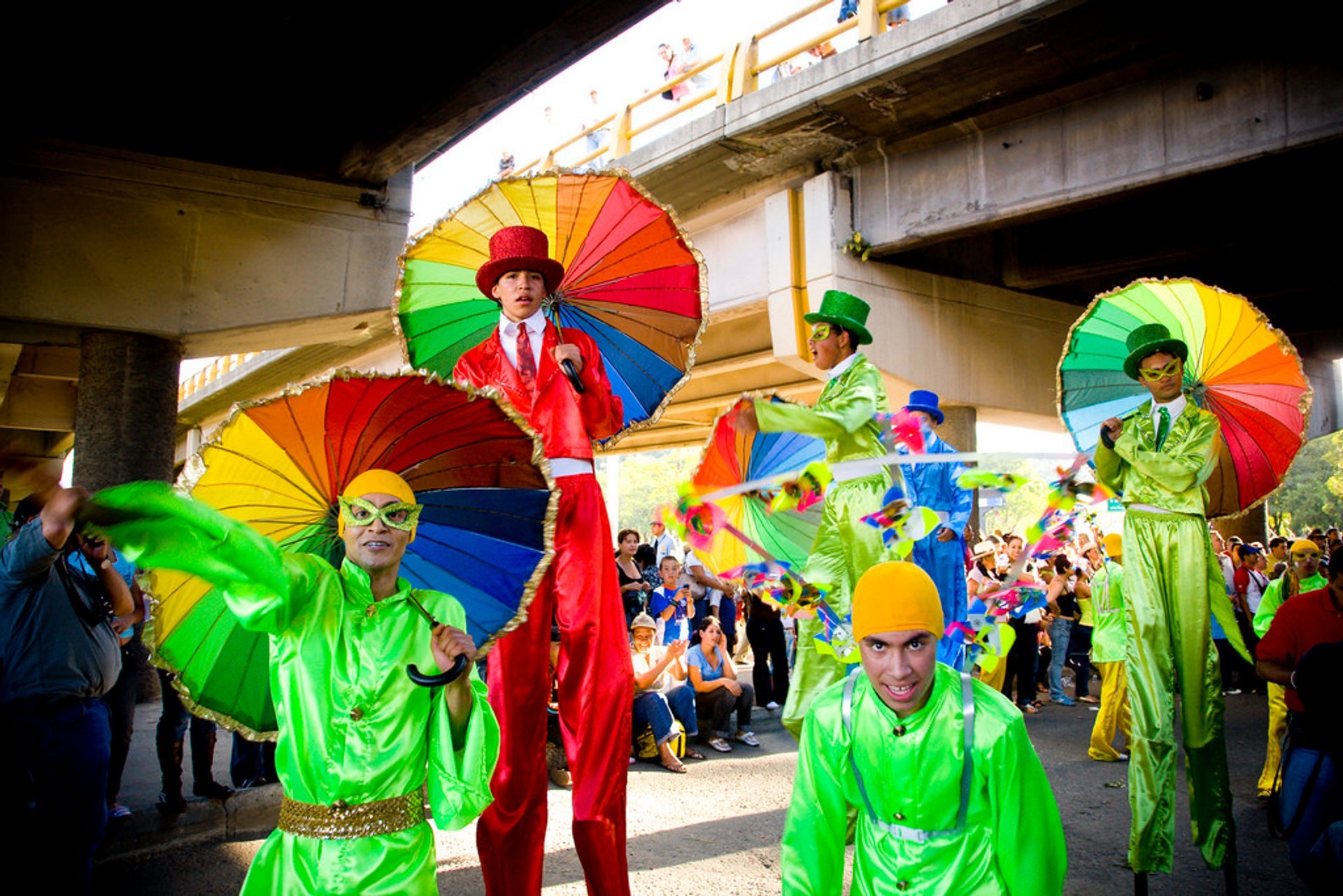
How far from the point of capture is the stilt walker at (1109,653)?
293 inches

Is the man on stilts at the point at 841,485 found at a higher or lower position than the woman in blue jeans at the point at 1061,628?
higher

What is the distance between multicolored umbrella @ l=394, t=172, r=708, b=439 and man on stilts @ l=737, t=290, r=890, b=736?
0.59 meters

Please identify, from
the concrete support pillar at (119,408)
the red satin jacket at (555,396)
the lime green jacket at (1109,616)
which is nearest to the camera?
the red satin jacket at (555,396)

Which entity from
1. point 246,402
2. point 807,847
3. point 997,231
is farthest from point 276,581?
point 997,231

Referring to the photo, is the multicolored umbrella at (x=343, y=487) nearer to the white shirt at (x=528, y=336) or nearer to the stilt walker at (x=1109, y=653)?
the white shirt at (x=528, y=336)

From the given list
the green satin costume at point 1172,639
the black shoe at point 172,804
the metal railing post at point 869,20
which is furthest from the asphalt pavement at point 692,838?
the metal railing post at point 869,20

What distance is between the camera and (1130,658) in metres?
4.34

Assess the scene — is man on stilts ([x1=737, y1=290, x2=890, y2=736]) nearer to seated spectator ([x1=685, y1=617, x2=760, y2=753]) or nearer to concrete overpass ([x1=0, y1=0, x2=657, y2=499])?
concrete overpass ([x1=0, y1=0, x2=657, y2=499])

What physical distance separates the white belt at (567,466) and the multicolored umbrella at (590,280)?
1.52 ft

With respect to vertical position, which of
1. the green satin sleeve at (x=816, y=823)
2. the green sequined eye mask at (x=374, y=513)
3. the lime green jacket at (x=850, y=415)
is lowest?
the green satin sleeve at (x=816, y=823)

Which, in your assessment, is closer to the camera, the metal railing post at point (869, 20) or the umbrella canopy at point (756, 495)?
the umbrella canopy at point (756, 495)

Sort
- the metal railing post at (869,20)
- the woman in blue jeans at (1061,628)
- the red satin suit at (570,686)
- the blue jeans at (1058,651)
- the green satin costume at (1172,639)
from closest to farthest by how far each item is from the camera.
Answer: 1. the red satin suit at (570,686)
2. the green satin costume at (1172,639)
3. the metal railing post at (869,20)
4. the woman in blue jeans at (1061,628)
5. the blue jeans at (1058,651)

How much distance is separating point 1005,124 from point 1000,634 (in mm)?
7792

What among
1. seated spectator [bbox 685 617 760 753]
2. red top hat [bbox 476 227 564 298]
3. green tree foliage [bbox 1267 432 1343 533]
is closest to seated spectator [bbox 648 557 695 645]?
seated spectator [bbox 685 617 760 753]
